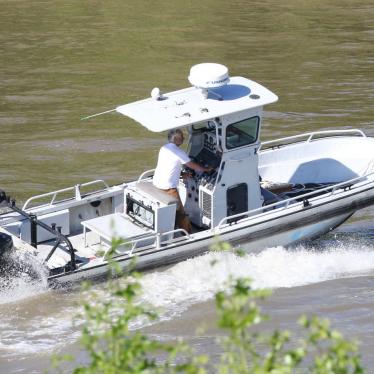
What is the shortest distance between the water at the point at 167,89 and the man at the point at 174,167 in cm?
53

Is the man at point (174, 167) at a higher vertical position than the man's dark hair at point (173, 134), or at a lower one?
lower

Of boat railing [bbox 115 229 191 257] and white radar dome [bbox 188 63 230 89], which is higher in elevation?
white radar dome [bbox 188 63 230 89]

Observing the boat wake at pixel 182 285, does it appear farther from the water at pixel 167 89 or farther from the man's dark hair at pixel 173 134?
the man's dark hair at pixel 173 134

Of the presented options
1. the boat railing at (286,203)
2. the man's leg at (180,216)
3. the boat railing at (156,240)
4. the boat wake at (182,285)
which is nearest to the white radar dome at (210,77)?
the man's leg at (180,216)

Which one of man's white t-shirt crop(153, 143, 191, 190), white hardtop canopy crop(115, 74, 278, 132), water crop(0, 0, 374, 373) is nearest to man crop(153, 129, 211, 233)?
man's white t-shirt crop(153, 143, 191, 190)

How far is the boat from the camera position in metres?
11.0

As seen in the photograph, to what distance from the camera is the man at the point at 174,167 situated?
1114 centimetres

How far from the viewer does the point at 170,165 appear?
36.7 feet

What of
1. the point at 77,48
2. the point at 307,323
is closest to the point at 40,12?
the point at 77,48

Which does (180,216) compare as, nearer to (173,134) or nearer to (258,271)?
(173,134)

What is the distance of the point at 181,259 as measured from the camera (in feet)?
36.6

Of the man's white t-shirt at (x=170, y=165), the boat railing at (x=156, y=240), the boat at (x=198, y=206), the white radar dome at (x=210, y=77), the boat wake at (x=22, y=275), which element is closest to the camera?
the boat wake at (x=22, y=275)

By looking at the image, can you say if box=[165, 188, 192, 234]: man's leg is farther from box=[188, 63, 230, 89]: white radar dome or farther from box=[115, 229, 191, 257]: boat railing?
box=[188, 63, 230, 89]: white radar dome

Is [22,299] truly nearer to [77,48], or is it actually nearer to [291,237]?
[291,237]
